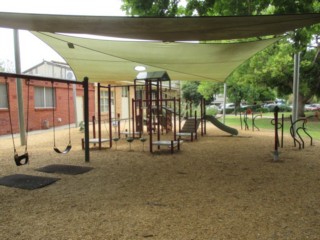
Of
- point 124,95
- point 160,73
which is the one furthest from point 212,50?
point 124,95

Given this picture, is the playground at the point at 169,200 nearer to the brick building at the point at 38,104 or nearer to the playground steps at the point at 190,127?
the playground steps at the point at 190,127

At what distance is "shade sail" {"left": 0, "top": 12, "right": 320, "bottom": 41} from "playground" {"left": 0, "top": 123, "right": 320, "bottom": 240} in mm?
2376

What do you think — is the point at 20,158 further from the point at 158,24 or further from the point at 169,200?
the point at 158,24

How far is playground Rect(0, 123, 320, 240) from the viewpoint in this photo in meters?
2.95

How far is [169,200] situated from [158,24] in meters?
→ 2.43

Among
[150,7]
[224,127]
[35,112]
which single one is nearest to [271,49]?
[224,127]

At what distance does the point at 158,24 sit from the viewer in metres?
4.26

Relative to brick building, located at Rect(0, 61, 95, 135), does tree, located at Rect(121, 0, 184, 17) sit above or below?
above

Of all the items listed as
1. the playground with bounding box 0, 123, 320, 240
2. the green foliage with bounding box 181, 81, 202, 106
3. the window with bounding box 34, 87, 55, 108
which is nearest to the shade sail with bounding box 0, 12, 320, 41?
the playground with bounding box 0, 123, 320, 240

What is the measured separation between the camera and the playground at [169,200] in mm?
2953

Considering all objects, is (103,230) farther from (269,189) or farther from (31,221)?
(269,189)

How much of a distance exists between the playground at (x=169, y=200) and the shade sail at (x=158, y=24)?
238 cm

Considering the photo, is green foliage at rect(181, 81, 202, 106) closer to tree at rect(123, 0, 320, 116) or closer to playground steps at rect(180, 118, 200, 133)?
tree at rect(123, 0, 320, 116)

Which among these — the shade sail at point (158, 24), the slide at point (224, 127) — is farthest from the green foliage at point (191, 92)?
the shade sail at point (158, 24)
